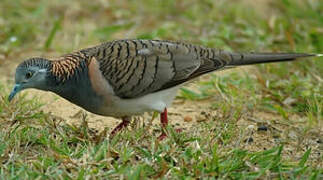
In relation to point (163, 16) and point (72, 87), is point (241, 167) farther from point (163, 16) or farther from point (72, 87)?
point (163, 16)

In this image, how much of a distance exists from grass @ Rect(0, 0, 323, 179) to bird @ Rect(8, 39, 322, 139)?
0.71 ft

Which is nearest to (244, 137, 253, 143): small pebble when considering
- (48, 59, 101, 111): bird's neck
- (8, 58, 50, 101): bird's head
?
(48, 59, 101, 111): bird's neck

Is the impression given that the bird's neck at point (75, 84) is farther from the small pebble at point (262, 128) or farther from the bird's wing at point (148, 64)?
the small pebble at point (262, 128)

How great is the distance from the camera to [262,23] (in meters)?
7.29

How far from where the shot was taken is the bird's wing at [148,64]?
15.4 ft

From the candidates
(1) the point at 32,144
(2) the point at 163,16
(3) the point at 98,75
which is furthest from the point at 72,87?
(2) the point at 163,16

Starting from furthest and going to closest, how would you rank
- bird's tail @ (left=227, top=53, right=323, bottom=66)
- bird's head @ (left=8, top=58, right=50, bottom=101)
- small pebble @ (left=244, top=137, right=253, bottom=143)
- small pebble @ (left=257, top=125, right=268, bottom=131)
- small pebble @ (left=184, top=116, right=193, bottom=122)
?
1. small pebble @ (left=184, top=116, right=193, bottom=122)
2. small pebble @ (left=257, top=125, right=268, bottom=131)
3. bird's tail @ (left=227, top=53, right=323, bottom=66)
4. small pebble @ (left=244, top=137, right=253, bottom=143)
5. bird's head @ (left=8, top=58, right=50, bottom=101)

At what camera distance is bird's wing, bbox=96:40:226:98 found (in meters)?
4.70

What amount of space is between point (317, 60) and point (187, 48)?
64.0 inches

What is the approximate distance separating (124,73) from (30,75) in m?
0.67

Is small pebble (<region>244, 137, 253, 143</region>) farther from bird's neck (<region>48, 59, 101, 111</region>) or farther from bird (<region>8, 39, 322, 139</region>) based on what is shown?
bird's neck (<region>48, 59, 101, 111</region>)

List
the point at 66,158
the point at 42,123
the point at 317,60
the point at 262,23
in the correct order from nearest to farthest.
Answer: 1. the point at 66,158
2. the point at 42,123
3. the point at 317,60
4. the point at 262,23

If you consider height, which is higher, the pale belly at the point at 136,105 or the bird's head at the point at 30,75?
the bird's head at the point at 30,75

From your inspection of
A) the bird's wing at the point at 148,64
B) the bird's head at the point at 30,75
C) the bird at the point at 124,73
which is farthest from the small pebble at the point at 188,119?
the bird's head at the point at 30,75
